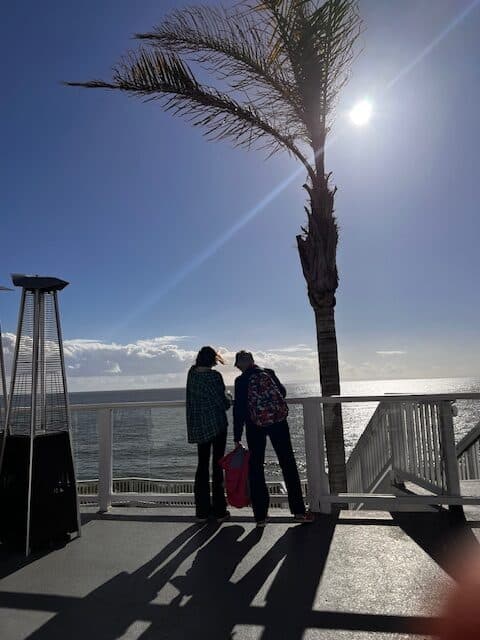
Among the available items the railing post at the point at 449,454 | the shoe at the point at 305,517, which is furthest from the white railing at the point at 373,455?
the shoe at the point at 305,517

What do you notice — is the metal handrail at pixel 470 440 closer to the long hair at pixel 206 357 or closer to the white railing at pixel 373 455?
the white railing at pixel 373 455

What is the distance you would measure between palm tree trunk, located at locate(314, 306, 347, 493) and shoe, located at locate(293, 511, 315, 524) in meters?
1.81

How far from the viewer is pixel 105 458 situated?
5.57 metres

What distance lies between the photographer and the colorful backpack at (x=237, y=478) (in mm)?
4609

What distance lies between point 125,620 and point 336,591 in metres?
1.31

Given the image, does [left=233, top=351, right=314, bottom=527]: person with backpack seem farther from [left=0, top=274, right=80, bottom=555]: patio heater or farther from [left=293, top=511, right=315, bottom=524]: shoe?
[left=0, top=274, right=80, bottom=555]: patio heater

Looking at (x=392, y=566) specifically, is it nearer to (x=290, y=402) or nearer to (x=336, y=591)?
(x=336, y=591)

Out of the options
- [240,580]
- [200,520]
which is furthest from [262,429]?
[240,580]

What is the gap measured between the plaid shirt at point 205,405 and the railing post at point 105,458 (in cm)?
128

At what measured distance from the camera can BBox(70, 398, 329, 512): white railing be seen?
4957mm

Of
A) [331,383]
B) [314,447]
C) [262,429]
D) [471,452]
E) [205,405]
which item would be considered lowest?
[471,452]

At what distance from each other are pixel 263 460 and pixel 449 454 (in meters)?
1.80

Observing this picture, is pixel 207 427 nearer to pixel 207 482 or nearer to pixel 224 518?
pixel 207 482

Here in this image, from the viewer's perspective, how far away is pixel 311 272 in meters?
7.45
